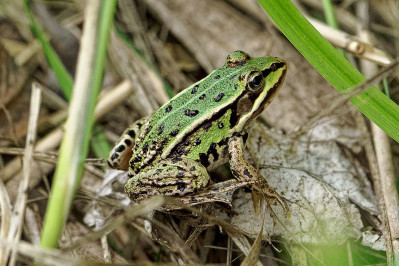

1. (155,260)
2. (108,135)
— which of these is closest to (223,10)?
(108,135)

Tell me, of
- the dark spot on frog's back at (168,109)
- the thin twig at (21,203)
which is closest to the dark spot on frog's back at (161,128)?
the dark spot on frog's back at (168,109)

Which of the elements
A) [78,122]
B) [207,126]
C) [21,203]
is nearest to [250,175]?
[207,126]

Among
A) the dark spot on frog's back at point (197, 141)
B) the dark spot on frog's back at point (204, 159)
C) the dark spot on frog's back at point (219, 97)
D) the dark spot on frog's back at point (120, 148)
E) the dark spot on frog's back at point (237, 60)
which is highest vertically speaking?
the dark spot on frog's back at point (237, 60)

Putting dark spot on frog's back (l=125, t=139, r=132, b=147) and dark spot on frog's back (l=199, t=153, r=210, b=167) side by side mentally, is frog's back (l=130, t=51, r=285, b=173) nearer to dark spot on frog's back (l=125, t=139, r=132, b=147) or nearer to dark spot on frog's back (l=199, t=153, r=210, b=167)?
dark spot on frog's back (l=199, t=153, r=210, b=167)

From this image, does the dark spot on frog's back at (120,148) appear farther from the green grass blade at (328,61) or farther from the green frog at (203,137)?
the green grass blade at (328,61)

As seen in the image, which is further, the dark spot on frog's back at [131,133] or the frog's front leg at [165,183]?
the dark spot on frog's back at [131,133]

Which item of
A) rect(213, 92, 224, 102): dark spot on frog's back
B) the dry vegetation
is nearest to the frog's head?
rect(213, 92, 224, 102): dark spot on frog's back

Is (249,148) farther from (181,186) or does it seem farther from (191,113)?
(181,186)

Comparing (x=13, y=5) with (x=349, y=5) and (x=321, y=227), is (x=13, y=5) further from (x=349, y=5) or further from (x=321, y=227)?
(x=321, y=227)
